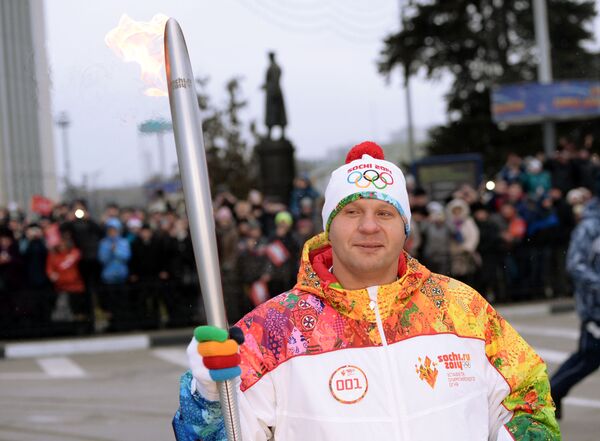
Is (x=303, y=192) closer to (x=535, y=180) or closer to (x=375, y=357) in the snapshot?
(x=535, y=180)

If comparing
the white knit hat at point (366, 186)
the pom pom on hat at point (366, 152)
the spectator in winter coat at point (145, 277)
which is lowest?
the spectator in winter coat at point (145, 277)

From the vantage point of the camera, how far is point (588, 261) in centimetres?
540

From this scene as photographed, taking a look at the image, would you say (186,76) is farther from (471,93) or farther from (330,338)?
(471,93)

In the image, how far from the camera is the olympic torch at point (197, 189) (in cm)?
195

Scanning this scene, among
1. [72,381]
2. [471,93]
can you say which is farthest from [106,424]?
[471,93]

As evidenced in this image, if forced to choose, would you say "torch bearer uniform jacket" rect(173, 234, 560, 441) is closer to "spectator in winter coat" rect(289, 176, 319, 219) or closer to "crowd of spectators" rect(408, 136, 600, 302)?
"crowd of spectators" rect(408, 136, 600, 302)

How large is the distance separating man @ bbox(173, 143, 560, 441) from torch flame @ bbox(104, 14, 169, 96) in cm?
49

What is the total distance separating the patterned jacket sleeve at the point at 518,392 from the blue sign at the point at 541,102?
68.0 feet

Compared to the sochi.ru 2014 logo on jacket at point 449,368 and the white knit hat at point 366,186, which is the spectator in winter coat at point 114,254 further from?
the sochi.ru 2014 logo on jacket at point 449,368

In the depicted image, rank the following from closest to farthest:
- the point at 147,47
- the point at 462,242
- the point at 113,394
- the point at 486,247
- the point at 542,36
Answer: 1. the point at 147,47
2. the point at 113,394
3. the point at 462,242
4. the point at 486,247
5. the point at 542,36

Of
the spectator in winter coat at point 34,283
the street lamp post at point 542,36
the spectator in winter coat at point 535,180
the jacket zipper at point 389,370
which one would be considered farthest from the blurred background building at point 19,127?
the street lamp post at point 542,36

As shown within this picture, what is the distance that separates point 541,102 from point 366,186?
69.4 feet

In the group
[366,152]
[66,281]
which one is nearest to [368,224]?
[366,152]

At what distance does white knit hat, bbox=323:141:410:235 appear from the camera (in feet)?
7.66
